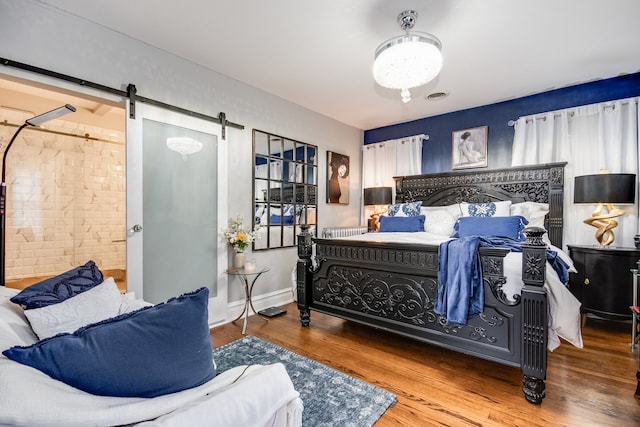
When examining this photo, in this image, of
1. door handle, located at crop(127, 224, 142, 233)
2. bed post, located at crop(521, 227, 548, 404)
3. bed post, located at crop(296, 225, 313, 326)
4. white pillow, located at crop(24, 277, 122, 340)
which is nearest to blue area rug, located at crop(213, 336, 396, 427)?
bed post, located at crop(296, 225, 313, 326)

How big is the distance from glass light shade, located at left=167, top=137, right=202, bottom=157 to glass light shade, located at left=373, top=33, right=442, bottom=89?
1.81 meters

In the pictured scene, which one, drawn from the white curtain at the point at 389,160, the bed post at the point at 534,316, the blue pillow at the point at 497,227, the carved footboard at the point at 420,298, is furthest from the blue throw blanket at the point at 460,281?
the white curtain at the point at 389,160

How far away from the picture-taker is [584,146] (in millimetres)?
3359

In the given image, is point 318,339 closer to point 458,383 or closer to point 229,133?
point 458,383

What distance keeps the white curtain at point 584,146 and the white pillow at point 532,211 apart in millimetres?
281

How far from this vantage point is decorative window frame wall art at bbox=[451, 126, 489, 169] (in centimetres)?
404

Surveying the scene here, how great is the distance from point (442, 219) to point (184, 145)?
3007mm

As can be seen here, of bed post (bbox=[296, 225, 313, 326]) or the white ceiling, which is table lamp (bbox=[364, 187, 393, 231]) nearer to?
the white ceiling

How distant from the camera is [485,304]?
2.00 metres

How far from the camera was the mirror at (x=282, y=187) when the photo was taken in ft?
11.7

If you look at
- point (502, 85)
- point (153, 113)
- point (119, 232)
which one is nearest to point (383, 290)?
point (153, 113)

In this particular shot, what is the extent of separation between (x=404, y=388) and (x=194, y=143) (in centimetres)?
272

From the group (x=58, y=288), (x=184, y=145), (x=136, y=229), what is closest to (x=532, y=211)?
(x=184, y=145)

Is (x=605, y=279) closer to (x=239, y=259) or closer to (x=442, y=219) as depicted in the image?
(x=442, y=219)
